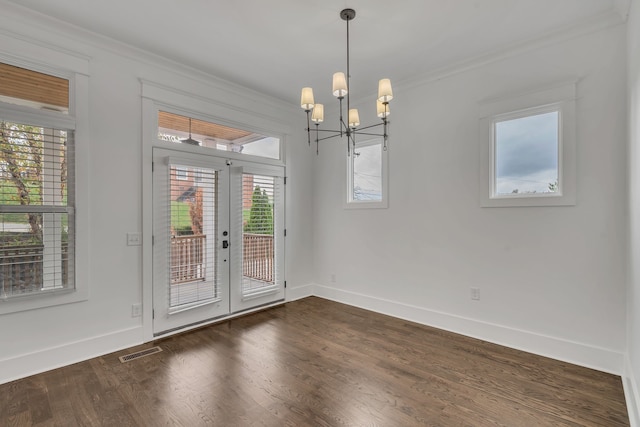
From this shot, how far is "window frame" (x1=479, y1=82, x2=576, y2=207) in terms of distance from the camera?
9.68 ft

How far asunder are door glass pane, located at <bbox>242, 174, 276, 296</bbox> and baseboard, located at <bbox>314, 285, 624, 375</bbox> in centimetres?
138

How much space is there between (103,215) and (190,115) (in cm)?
150

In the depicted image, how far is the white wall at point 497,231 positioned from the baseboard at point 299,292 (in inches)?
17.4

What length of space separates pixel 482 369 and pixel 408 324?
1.20 metres

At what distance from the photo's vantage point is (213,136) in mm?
4039

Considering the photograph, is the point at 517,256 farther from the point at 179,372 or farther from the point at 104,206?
the point at 104,206

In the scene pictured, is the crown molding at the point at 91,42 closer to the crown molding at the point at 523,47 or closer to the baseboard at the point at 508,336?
the crown molding at the point at 523,47

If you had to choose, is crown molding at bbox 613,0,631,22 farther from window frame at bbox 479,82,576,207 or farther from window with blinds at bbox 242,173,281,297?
window with blinds at bbox 242,173,281,297

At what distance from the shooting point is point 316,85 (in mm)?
4238

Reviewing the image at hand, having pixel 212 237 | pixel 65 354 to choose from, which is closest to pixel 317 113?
pixel 212 237

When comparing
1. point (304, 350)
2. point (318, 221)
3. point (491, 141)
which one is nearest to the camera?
point (304, 350)

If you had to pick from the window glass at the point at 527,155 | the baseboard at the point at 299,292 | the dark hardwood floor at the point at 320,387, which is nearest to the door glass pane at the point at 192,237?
the dark hardwood floor at the point at 320,387

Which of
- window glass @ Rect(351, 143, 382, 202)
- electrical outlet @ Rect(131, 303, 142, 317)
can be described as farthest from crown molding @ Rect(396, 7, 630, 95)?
electrical outlet @ Rect(131, 303, 142, 317)

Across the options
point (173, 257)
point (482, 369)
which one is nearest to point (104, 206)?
point (173, 257)
